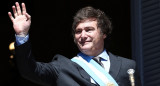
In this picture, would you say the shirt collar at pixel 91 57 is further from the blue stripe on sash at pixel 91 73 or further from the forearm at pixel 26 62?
the forearm at pixel 26 62

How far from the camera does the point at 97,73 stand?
10.6 ft

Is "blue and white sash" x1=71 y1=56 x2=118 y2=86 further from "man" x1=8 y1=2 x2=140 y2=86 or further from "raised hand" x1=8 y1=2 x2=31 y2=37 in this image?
"raised hand" x1=8 y1=2 x2=31 y2=37

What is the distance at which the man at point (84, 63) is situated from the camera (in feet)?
9.61

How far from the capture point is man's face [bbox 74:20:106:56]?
3246 mm

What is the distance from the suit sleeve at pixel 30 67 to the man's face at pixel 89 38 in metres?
0.31

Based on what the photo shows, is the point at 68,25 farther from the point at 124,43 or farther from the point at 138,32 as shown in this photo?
the point at 138,32

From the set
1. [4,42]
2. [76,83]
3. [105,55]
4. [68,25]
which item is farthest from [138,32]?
[4,42]

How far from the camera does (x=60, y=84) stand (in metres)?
3.12

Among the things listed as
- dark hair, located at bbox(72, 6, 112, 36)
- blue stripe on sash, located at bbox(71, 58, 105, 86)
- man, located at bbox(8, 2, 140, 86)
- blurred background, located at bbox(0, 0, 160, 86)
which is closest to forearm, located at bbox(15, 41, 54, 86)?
man, located at bbox(8, 2, 140, 86)

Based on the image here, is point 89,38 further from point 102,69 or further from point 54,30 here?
point 54,30

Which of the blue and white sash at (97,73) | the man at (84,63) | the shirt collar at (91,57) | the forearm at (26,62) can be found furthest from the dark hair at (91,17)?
the forearm at (26,62)

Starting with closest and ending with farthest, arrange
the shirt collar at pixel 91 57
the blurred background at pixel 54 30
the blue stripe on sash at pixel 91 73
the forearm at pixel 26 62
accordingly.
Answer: the forearm at pixel 26 62
the blue stripe on sash at pixel 91 73
the shirt collar at pixel 91 57
the blurred background at pixel 54 30

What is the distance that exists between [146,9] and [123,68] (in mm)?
1136

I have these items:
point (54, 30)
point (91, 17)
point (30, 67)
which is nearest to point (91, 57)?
point (91, 17)
